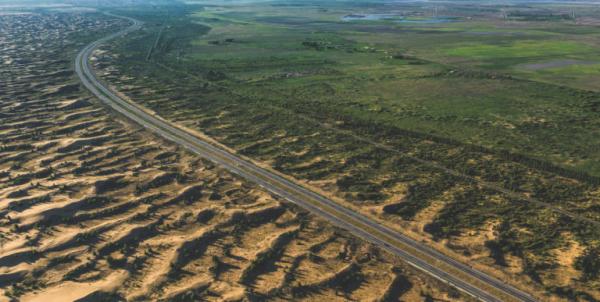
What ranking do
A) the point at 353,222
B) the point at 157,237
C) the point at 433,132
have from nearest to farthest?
1. the point at 157,237
2. the point at 353,222
3. the point at 433,132

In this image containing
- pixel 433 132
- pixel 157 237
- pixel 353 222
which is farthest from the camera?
pixel 433 132

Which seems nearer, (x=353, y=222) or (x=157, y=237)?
(x=157, y=237)

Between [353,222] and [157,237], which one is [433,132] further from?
[157,237]

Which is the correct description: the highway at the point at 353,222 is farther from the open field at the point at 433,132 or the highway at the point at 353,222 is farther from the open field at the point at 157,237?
the open field at the point at 433,132

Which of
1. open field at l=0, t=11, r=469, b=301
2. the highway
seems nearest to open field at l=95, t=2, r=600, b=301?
the highway

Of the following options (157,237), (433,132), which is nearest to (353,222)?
(157,237)

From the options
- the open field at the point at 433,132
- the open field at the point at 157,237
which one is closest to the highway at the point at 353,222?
the open field at the point at 157,237
